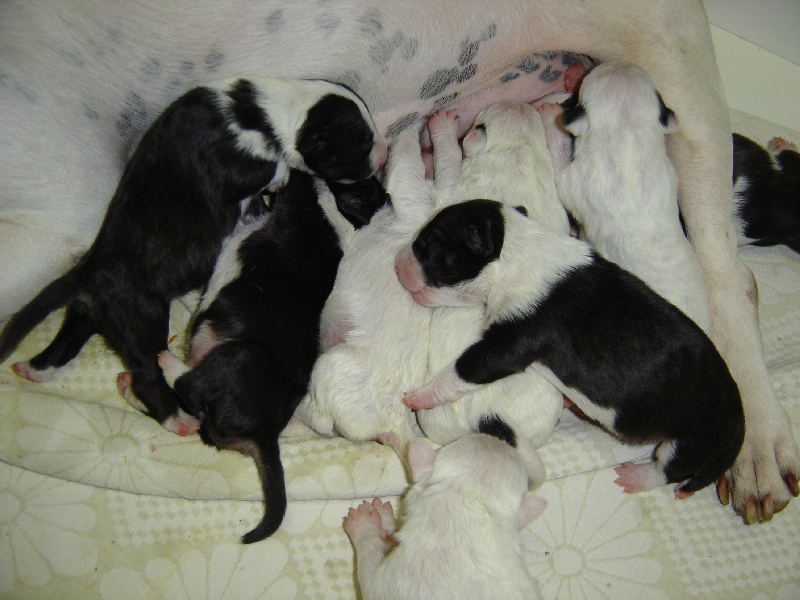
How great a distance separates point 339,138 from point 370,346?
614mm

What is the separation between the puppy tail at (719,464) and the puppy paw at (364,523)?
0.92 m

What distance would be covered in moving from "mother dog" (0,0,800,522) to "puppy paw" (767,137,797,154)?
27.9 inches

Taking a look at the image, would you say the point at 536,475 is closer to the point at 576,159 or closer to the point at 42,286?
the point at 576,159

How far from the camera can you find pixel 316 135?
2.02 meters

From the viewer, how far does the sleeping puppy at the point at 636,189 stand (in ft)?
6.57

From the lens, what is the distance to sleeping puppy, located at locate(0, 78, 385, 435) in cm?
187

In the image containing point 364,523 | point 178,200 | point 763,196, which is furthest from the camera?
point 763,196

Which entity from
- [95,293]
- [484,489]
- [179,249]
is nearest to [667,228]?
[484,489]

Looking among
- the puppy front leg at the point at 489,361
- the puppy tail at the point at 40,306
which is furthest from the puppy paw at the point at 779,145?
the puppy tail at the point at 40,306

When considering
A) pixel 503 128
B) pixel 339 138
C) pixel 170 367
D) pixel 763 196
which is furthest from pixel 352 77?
A: pixel 763 196

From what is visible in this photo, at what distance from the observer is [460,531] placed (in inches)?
66.4

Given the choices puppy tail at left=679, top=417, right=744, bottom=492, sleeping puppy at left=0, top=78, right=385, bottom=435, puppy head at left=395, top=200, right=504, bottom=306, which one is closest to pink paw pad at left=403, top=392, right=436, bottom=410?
puppy head at left=395, top=200, right=504, bottom=306

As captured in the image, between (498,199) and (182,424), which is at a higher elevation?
(498,199)

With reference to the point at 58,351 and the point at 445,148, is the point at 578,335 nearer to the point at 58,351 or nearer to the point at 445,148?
the point at 445,148
